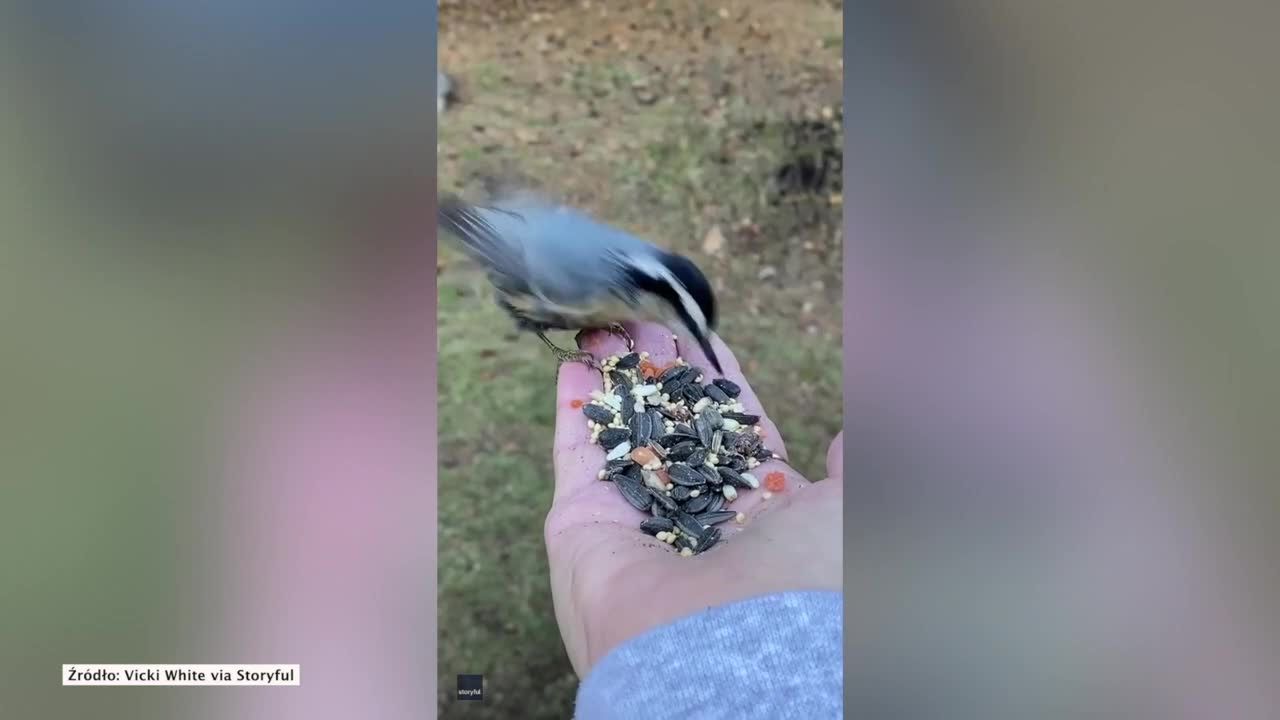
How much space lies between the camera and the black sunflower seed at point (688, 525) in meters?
0.72

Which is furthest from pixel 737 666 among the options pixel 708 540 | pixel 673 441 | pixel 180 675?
pixel 180 675

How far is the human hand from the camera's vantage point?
2.09 ft

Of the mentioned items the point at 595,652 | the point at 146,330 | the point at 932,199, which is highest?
the point at 932,199

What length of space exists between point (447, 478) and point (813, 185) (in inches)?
17.7

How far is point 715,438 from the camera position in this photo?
0.75 metres

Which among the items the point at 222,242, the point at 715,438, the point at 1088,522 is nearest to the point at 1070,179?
the point at 1088,522

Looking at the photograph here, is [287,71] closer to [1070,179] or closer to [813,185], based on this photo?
[813,185]

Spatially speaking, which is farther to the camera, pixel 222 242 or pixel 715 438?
pixel 715 438

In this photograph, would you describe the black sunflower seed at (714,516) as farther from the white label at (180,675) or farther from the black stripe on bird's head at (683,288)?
the white label at (180,675)

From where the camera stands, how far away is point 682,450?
75cm

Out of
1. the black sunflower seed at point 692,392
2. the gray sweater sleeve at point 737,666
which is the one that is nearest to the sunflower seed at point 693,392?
the black sunflower seed at point 692,392

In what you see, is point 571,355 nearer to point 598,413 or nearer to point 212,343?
point 598,413

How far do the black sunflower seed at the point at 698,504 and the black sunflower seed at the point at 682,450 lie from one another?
0.15 feet

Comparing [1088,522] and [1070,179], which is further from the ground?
[1070,179]
